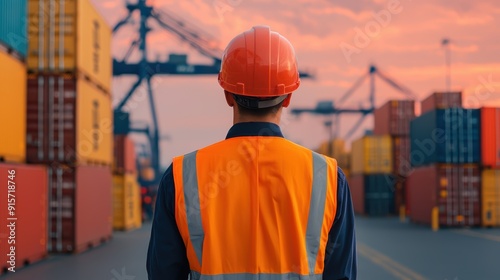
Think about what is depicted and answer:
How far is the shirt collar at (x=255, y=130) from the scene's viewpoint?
2322 millimetres

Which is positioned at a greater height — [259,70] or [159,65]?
[159,65]

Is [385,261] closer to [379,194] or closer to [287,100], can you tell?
[287,100]

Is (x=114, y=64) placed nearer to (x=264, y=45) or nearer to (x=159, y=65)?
(x=159, y=65)

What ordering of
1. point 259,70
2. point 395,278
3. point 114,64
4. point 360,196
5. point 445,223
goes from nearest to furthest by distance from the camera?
point 259,70
point 395,278
point 445,223
point 114,64
point 360,196

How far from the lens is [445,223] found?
23.5m

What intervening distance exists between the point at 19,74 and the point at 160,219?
11.6 metres

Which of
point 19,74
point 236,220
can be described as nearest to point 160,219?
point 236,220

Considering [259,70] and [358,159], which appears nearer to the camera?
[259,70]

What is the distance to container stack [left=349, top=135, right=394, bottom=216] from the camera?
113 feet

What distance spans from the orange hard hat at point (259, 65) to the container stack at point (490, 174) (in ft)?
72.2

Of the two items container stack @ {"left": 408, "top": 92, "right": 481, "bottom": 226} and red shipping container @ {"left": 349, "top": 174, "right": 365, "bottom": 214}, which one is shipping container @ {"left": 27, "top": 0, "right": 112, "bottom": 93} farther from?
red shipping container @ {"left": 349, "top": 174, "right": 365, "bottom": 214}

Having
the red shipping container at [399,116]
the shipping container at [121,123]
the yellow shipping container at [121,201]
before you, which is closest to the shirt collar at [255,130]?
the yellow shipping container at [121,201]

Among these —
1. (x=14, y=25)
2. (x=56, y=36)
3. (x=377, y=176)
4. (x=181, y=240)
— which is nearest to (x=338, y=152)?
(x=377, y=176)

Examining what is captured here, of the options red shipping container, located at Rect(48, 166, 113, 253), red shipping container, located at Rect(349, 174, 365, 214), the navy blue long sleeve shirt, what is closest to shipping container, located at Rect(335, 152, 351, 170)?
red shipping container, located at Rect(349, 174, 365, 214)
